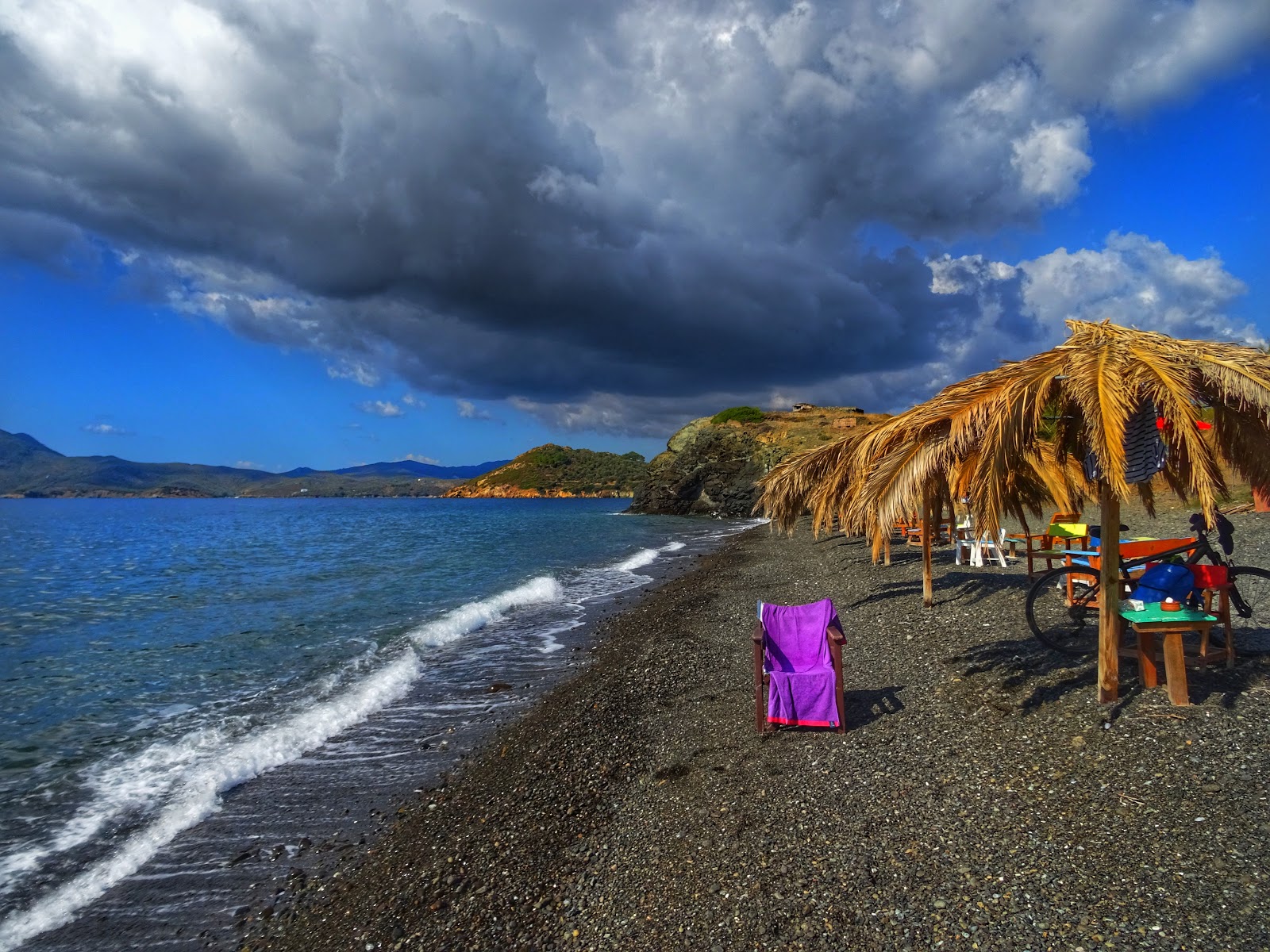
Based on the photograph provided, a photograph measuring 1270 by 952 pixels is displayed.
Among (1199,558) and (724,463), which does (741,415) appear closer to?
(724,463)

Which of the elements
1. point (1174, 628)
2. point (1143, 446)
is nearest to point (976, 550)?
point (1174, 628)

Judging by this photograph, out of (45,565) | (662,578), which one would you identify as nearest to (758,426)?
(662,578)

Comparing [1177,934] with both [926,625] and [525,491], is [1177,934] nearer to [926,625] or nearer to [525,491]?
[926,625]

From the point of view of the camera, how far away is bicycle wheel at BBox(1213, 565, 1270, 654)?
6.08 m

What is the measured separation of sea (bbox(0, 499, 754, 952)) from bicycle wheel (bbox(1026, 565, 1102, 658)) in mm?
6644

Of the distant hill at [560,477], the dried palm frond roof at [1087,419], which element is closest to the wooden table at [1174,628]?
the dried palm frond roof at [1087,419]

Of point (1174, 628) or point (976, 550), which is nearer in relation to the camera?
point (1174, 628)

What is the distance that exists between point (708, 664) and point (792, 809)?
479 centimetres

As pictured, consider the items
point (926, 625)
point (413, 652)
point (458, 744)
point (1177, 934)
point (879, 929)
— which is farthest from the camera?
point (413, 652)

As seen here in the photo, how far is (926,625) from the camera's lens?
9359 mm

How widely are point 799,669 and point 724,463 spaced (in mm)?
63919

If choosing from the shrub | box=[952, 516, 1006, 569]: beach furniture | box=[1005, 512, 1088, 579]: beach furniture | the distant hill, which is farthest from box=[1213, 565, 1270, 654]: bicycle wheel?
the distant hill

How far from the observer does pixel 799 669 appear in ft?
21.1

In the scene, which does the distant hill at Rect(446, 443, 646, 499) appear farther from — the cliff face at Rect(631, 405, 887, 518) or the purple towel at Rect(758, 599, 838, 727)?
the purple towel at Rect(758, 599, 838, 727)
